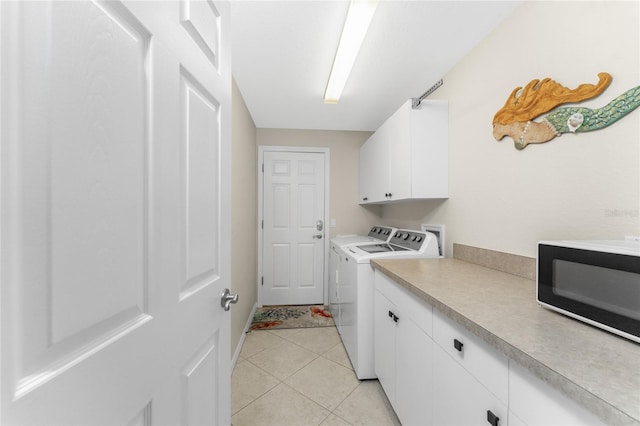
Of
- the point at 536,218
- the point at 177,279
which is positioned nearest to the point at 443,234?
the point at 536,218

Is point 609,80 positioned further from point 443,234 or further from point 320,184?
point 320,184

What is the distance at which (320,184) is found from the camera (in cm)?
332

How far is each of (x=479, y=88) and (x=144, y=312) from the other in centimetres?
203

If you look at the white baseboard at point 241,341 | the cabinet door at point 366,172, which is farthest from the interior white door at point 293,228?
the cabinet door at point 366,172

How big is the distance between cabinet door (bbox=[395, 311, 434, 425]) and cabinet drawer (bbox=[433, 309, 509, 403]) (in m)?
0.12

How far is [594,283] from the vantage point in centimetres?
73

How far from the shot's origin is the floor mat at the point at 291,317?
8.82 ft

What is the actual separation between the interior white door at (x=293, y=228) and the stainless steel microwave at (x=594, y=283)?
2.57 meters

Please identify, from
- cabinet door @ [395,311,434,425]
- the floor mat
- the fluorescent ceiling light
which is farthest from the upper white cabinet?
the floor mat

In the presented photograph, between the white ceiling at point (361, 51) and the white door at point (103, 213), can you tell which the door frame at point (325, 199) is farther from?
the white door at point (103, 213)

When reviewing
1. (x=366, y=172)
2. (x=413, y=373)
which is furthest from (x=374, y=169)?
(x=413, y=373)

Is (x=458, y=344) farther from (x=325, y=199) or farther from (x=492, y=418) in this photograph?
(x=325, y=199)

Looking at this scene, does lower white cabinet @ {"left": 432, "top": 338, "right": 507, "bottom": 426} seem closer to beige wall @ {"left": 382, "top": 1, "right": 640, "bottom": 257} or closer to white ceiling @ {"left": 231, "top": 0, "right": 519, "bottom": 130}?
beige wall @ {"left": 382, "top": 1, "right": 640, "bottom": 257}

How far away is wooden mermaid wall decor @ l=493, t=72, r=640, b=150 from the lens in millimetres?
933
